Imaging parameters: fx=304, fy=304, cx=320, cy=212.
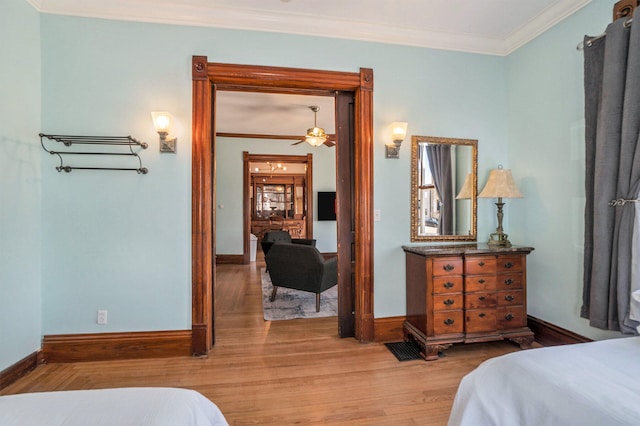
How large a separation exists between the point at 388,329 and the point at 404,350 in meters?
0.25

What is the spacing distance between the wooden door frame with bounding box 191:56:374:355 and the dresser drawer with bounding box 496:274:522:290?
1.12 meters

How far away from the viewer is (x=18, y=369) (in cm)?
222

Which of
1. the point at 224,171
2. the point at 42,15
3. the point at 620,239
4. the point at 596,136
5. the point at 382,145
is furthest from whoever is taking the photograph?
the point at 224,171

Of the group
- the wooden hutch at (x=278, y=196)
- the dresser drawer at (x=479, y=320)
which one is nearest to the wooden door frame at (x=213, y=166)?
the dresser drawer at (x=479, y=320)

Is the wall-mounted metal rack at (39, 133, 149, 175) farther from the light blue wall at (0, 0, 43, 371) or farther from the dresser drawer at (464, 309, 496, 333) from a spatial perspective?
the dresser drawer at (464, 309, 496, 333)

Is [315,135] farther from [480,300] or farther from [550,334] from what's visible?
[550,334]

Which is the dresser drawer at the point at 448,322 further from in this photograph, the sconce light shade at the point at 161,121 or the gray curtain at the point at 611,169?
the sconce light shade at the point at 161,121

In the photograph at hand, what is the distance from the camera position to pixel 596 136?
2.22 metres

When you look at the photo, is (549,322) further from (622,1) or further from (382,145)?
(622,1)

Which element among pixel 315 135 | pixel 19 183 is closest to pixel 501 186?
pixel 315 135

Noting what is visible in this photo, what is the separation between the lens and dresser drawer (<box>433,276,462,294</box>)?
2.59 meters

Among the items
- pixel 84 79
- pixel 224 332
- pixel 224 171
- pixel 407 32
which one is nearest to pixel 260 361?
pixel 224 332

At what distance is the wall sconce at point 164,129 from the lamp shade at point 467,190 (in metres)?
2.77

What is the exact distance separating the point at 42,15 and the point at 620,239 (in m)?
4.64
